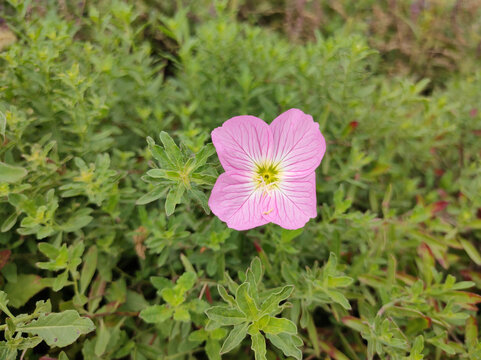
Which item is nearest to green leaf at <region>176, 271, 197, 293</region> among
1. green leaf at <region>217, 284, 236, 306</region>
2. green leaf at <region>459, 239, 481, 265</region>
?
green leaf at <region>217, 284, 236, 306</region>

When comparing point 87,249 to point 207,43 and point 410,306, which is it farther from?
point 410,306

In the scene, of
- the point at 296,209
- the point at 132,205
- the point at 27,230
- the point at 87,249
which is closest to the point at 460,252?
the point at 296,209

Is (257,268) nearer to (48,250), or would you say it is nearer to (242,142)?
(242,142)

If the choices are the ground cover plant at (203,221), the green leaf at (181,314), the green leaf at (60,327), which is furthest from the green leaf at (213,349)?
the green leaf at (60,327)

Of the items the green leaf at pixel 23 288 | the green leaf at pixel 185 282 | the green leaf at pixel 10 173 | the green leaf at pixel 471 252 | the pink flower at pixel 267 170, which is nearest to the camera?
the green leaf at pixel 10 173

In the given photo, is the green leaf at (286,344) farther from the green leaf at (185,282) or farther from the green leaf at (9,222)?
the green leaf at (9,222)

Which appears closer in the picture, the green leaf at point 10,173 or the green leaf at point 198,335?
the green leaf at point 10,173

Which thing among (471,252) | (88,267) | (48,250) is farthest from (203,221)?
(471,252)

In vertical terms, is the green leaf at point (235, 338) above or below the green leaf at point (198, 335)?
above
